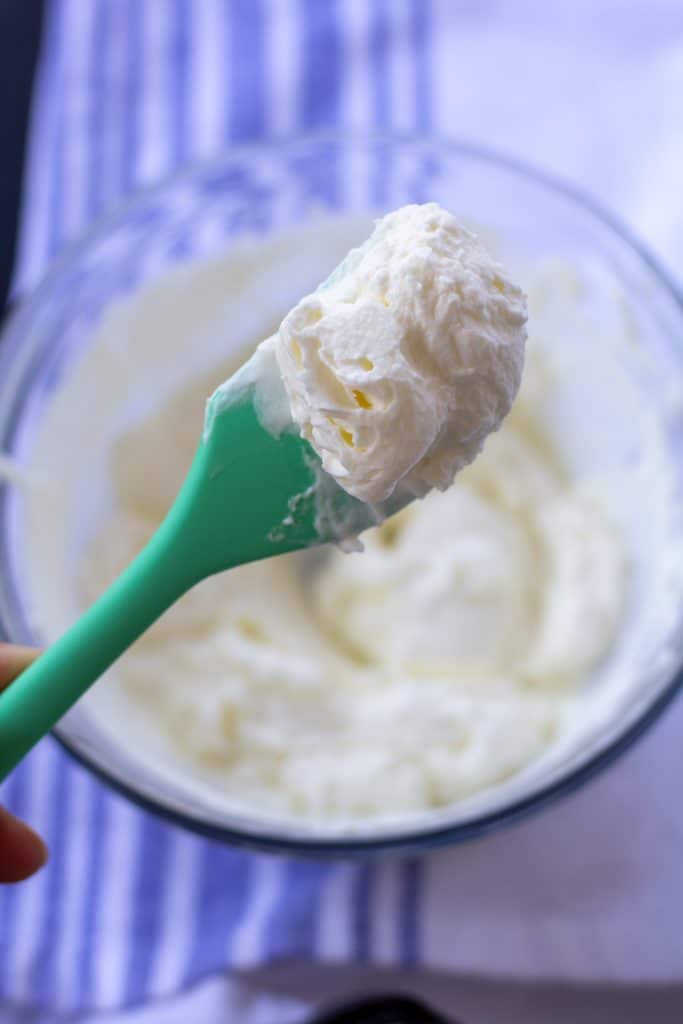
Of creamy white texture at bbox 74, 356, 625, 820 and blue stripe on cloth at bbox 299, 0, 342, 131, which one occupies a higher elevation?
blue stripe on cloth at bbox 299, 0, 342, 131

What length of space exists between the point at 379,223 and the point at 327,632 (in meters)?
0.66

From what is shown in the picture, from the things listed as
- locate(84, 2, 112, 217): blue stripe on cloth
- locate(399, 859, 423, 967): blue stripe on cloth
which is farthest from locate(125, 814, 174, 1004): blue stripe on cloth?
locate(84, 2, 112, 217): blue stripe on cloth

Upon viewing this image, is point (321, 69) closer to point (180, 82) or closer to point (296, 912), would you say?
point (180, 82)

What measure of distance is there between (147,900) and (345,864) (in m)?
0.23

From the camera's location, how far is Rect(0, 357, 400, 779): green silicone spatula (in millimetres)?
782

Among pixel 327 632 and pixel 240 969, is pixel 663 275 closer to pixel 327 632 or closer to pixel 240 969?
pixel 327 632

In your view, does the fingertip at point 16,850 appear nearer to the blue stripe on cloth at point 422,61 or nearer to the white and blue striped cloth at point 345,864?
the white and blue striped cloth at point 345,864

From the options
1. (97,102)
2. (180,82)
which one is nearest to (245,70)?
(180,82)

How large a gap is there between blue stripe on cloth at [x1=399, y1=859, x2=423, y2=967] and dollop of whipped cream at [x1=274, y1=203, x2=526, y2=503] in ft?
2.03

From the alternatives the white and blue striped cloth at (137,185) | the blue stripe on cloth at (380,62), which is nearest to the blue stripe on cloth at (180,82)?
the white and blue striped cloth at (137,185)

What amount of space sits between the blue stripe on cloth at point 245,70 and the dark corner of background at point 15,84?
271 mm

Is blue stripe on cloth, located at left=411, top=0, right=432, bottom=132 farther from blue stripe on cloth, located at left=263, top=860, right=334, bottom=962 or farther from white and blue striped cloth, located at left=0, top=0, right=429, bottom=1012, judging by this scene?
blue stripe on cloth, located at left=263, top=860, right=334, bottom=962

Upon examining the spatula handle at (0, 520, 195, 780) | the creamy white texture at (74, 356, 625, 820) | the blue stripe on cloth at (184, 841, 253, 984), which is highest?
the spatula handle at (0, 520, 195, 780)

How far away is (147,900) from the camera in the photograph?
127cm
